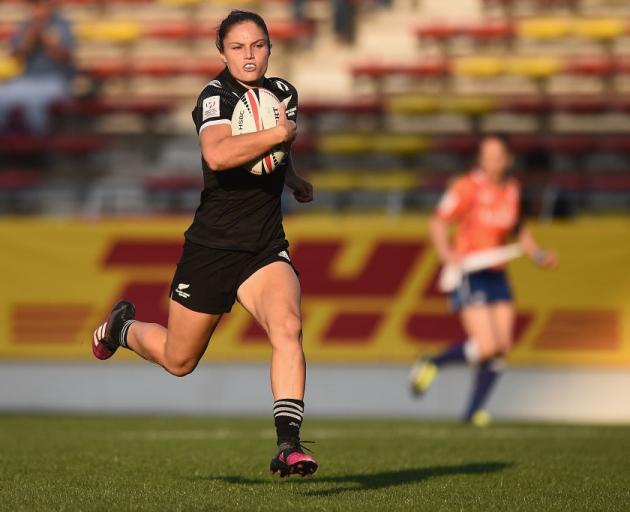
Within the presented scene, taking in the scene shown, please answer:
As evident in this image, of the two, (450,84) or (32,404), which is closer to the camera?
(32,404)

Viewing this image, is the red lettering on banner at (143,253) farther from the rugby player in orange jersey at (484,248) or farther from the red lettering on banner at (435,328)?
the rugby player in orange jersey at (484,248)

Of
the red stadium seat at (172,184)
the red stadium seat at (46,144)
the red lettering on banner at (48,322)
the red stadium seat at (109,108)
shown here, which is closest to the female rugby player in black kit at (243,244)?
the red lettering on banner at (48,322)

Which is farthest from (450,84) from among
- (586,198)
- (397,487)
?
(397,487)

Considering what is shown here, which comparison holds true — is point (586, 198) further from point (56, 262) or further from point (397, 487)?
point (397, 487)

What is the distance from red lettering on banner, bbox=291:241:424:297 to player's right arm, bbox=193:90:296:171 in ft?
24.8

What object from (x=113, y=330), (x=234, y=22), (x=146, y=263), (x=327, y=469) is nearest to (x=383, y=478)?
(x=327, y=469)

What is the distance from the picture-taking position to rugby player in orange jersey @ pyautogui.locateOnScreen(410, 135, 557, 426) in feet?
36.6

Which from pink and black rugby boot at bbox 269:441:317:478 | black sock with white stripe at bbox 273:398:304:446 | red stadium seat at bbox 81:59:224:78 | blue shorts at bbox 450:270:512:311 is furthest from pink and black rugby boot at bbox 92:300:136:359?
red stadium seat at bbox 81:59:224:78

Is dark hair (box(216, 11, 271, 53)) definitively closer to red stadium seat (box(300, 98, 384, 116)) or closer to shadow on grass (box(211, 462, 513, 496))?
shadow on grass (box(211, 462, 513, 496))

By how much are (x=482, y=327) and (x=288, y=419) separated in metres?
5.85

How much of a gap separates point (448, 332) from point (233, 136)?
785cm

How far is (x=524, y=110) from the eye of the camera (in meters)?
17.8

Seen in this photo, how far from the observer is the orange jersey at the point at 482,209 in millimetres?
11242

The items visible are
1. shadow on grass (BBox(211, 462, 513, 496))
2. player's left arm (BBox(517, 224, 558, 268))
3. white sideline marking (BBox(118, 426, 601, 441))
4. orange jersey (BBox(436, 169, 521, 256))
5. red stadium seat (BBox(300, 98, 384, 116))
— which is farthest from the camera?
red stadium seat (BBox(300, 98, 384, 116))
